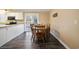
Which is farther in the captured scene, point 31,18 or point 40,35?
point 40,35

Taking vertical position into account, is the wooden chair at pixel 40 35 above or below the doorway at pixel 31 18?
below

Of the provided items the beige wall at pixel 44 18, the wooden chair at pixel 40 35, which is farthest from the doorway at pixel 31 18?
the wooden chair at pixel 40 35

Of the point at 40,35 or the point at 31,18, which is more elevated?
the point at 31,18

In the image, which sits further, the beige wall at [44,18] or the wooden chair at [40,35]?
the wooden chair at [40,35]

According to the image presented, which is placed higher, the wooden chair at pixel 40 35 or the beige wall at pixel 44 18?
the beige wall at pixel 44 18

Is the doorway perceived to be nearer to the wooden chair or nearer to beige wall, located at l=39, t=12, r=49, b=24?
beige wall, located at l=39, t=12, r=49, b=24

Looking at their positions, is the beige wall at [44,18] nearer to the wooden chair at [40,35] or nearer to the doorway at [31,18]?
the doorway at [31,18]

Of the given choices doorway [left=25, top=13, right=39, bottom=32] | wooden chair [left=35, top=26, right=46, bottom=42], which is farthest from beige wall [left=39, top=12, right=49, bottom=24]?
wooden chair [left=35, top=26, right=46, bottom=42]

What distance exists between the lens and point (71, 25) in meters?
2.08

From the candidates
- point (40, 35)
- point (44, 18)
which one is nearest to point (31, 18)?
point (44, 18)

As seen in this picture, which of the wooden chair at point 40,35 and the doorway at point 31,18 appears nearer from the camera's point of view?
the doorway at point 31,18

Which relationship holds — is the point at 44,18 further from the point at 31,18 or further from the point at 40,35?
the point at 40,35
